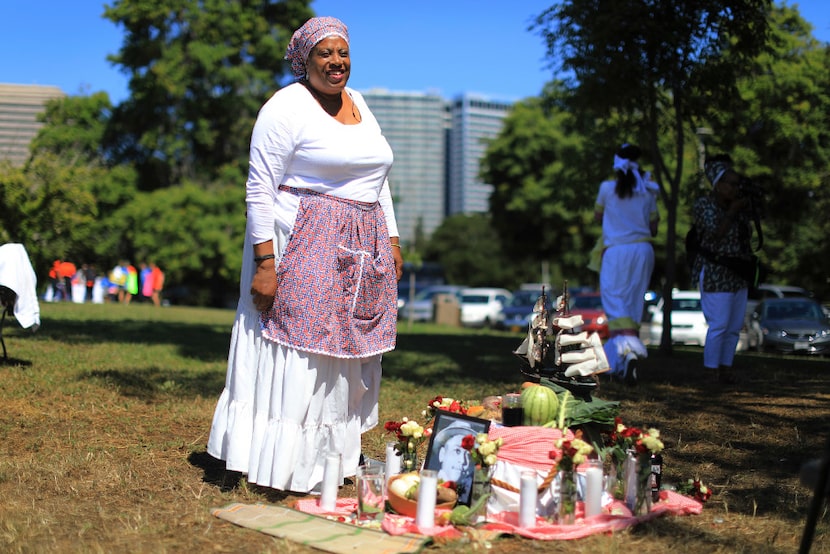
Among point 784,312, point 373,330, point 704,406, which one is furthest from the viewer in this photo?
point 784,312

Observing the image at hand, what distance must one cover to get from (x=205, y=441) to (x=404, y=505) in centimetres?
229

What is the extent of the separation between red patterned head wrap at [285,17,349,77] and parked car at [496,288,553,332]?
2565cm

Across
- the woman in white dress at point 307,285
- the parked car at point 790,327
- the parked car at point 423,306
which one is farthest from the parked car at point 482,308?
the woman in white dress at point 307,285

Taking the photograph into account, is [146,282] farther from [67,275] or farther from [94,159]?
[94,159]

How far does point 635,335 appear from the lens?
29.5ft

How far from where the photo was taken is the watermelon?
4.67 metres

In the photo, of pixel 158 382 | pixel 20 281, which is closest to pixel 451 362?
pixel 158 382

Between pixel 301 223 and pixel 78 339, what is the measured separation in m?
8.52

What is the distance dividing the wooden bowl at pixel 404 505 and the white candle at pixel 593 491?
636mm

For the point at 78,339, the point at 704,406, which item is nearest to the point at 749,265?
the point at 704,406

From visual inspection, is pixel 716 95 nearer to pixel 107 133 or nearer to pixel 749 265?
pixel 749 265

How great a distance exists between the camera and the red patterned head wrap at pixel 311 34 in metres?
4.79

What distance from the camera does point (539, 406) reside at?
467cm

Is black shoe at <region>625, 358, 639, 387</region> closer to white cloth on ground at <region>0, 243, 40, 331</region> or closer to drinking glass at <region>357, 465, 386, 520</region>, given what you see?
drinking glass at <region>357, 465, 386, 520</region>
